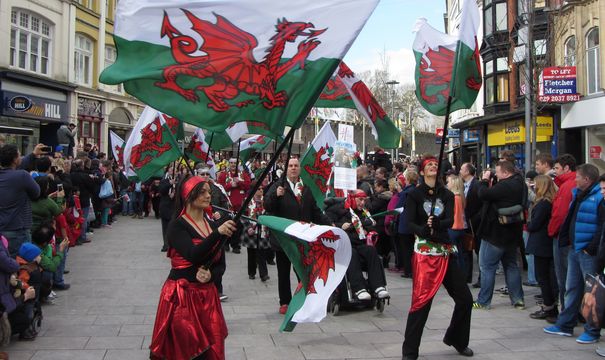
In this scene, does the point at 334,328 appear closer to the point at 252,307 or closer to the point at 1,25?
the point at 252,307

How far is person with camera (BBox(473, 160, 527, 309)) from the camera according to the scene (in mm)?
7723

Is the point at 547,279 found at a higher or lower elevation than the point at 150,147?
lower

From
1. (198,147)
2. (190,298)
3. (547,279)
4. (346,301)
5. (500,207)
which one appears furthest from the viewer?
(198,147)

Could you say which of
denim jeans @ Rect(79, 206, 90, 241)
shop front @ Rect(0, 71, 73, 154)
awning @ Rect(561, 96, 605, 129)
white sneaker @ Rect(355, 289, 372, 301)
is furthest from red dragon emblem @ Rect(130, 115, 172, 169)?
awning @ Rect(561, 96, 605, 129)

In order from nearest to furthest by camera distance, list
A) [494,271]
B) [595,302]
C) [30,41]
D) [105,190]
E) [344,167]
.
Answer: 1. [595,302]
2. [494,271]
3. [344,167]
4. [105,190]
5. [30,41]

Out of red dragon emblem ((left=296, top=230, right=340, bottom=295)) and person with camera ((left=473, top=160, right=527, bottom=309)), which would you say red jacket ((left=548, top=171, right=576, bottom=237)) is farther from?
red dragon emblem ((left=296, top=230, right=340, bottom=295))

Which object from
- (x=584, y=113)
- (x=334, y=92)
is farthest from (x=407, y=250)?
(x=584, y=113)

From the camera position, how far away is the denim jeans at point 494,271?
25.3ft

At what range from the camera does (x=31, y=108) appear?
1004 inches

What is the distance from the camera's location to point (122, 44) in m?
4.00

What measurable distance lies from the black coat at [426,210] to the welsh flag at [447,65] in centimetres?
92

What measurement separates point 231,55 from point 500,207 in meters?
5.11

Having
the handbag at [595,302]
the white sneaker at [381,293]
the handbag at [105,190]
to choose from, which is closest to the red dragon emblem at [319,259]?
the white sneaker at [381,293]

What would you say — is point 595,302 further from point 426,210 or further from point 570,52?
point 570,52
